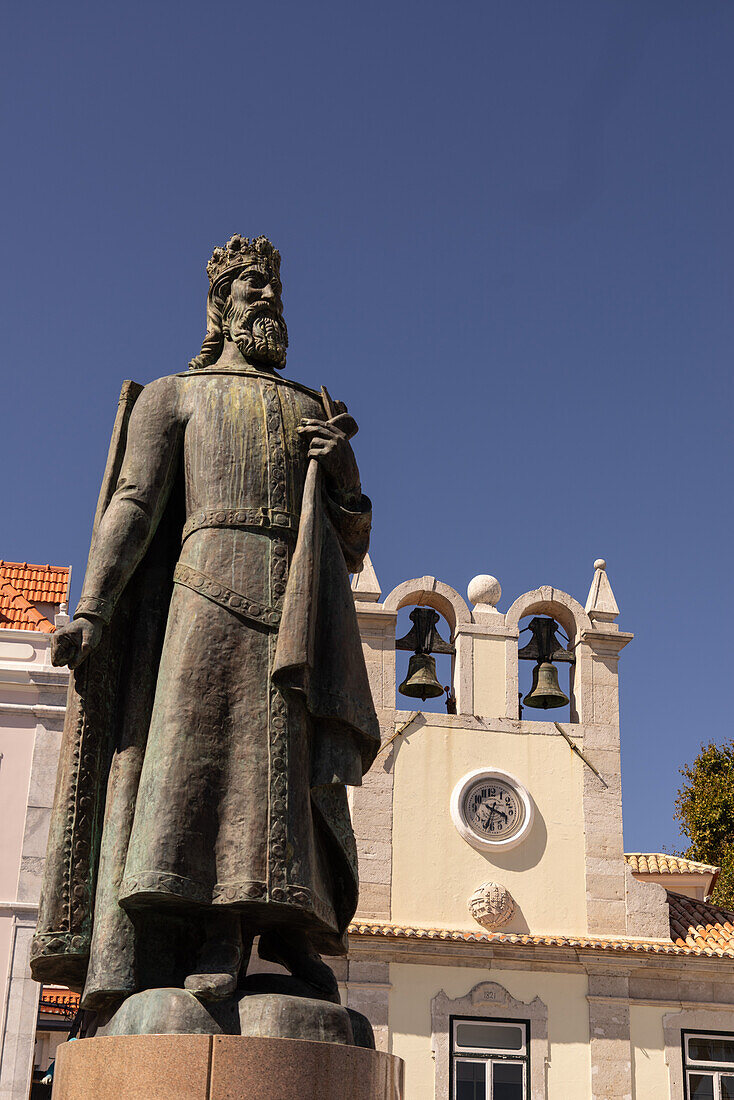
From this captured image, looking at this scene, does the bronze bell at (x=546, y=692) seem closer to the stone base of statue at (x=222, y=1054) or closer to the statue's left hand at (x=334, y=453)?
the statue's left hand at (x=334, y=453)

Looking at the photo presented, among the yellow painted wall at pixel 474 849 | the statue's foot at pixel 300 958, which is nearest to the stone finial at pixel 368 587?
the yellow painted wall at pixel 474 849

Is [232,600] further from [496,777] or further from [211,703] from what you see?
[496,777]

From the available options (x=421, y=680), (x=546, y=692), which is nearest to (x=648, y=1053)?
(x=546, y=692)

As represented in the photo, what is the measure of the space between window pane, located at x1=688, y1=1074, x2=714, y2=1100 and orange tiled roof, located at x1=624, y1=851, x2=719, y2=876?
3.41m

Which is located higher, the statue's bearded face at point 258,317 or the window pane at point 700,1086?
the statue's bearded face at point 258,317

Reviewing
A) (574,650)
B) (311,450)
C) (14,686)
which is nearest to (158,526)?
(311,450)

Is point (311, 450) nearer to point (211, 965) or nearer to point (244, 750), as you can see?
point (244, 750)

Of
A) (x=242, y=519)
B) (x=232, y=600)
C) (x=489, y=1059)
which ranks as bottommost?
(x=489, y=1059)

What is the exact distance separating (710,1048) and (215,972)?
1716 cm

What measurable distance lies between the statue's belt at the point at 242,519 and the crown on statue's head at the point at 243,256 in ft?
3.44

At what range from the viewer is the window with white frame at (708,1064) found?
18.8 metres

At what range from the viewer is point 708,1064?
19031mm

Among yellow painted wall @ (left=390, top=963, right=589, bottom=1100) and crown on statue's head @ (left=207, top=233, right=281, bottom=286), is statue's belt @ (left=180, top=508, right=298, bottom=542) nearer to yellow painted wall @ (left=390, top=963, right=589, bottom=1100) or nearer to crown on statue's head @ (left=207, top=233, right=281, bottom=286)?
crown on statue's head @ (left=207, top=233, right=281, bottom=286)

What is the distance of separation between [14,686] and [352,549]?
13491 mm
